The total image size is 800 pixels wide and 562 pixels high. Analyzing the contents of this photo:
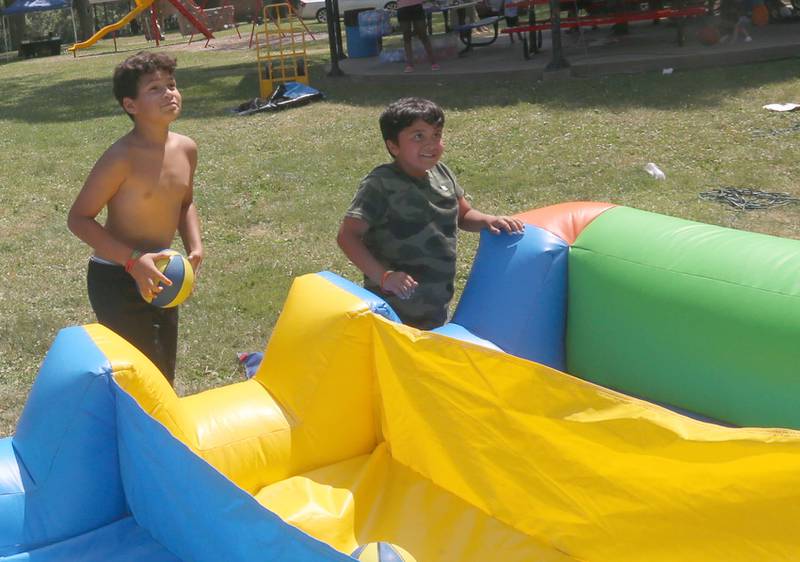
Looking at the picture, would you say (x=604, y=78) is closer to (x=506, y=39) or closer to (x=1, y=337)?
(x=506, y=39)

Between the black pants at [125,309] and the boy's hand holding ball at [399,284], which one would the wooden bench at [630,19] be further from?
the black pants at [125,309]

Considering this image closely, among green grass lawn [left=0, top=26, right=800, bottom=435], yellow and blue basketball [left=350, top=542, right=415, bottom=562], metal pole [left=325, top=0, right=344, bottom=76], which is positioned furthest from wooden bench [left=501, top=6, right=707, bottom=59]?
yellow and blue basketball [left=350, top=542, right=415, bottom=562]

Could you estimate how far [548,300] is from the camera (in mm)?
3752

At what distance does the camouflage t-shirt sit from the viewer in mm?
3639

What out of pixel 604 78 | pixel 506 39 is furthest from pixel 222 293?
pixel 506 39

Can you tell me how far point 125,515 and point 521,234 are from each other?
1.85m

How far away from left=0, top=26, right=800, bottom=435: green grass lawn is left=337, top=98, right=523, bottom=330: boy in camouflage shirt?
1453 millimetres

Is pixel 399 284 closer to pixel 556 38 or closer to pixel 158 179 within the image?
pixel 158 179

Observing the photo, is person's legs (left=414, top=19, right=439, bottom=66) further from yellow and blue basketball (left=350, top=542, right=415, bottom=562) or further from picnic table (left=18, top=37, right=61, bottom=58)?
picnic table (left=18, top=37, right=61, bottom=58)

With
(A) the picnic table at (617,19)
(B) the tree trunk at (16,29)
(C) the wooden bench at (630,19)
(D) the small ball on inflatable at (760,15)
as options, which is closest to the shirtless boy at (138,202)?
(A) the picnic table at (617,19)

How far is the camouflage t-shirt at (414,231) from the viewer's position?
11.9 feet

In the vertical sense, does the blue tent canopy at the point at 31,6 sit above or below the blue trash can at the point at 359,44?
above

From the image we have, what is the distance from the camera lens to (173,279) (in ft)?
10.9

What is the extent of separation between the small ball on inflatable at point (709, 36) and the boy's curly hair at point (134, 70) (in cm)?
1030
